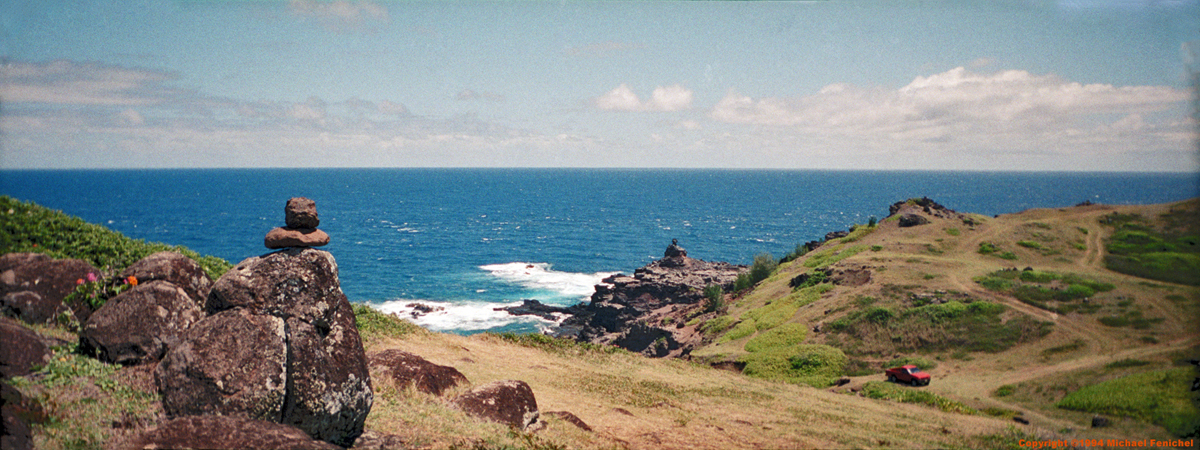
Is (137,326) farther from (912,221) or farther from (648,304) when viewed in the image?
(912,221)

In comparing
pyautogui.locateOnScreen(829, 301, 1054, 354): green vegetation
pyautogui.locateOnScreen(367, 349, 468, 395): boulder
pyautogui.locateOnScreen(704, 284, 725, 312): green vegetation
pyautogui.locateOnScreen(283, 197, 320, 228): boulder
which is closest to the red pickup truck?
pyautogui.locateOnScreen(829, 301, 1054, 354): green vegetation

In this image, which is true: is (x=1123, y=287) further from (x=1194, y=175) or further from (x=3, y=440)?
(x=3, y=440)

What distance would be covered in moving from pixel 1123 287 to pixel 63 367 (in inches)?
2139

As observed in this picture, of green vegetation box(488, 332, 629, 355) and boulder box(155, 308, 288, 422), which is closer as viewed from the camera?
boulder box(155, 308, 288, 422)

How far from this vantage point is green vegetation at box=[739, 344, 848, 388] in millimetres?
38469

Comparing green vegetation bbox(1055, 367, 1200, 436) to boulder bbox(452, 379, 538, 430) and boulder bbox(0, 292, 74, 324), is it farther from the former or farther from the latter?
boulder bbox(0, 292, 74, 324)

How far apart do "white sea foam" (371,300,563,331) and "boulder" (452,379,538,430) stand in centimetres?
5681

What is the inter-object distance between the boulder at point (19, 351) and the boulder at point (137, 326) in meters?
0.92

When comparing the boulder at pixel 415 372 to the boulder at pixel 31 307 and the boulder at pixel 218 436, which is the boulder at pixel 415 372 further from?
the boulder at pixel 31 307

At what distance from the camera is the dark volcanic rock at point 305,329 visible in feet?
37.9

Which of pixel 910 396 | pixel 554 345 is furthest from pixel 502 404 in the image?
pixel 910 396

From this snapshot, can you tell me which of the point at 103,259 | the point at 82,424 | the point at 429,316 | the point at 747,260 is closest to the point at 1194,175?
the point at 82,424

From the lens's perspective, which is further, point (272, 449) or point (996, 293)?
point (996, 293)

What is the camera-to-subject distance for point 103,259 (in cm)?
2100
